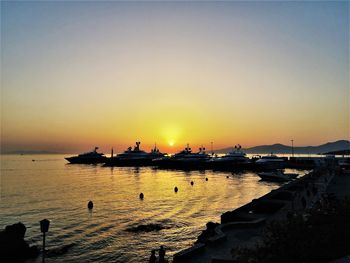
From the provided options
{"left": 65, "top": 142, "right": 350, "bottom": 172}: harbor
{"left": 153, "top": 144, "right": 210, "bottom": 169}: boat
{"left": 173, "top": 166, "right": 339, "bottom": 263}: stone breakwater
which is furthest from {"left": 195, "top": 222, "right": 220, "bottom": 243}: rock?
{"left": 153, "top": 144, "right": 210, "bottom": 169}: boat

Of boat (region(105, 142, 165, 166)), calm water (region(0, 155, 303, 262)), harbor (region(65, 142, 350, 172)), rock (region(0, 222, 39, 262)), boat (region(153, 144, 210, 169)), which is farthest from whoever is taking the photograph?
boat (region(105, 142, 165, 166))

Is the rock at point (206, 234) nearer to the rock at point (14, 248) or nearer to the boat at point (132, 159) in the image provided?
the rock at point (14, 248)

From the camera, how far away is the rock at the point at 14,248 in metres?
23.9

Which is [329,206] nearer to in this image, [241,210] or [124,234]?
[241,210]

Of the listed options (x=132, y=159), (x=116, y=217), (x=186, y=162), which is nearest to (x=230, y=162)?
(x=186, y=162)

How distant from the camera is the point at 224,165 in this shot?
125 m

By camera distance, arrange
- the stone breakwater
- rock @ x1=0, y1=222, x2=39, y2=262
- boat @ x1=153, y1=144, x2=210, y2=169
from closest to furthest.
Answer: the stone breakwater → rock @ x1=0, y1=222, x2=39, y2=262 → boat @ x1=153, y1=144, x2=210, y2=169

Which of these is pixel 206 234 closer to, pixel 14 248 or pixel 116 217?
pixel 14 248

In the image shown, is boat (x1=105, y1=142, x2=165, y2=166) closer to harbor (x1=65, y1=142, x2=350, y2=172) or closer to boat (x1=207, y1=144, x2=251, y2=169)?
harbor (x1=65, y1=142, x2=350, y2=172)

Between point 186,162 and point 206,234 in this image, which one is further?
point 186,162

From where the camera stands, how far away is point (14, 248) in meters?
24.3

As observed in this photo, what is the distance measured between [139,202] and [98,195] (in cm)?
1298

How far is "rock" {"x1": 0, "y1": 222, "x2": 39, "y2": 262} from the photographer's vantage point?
23891 millimetres

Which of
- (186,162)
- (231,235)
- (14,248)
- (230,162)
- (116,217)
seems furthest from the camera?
(186,162)
